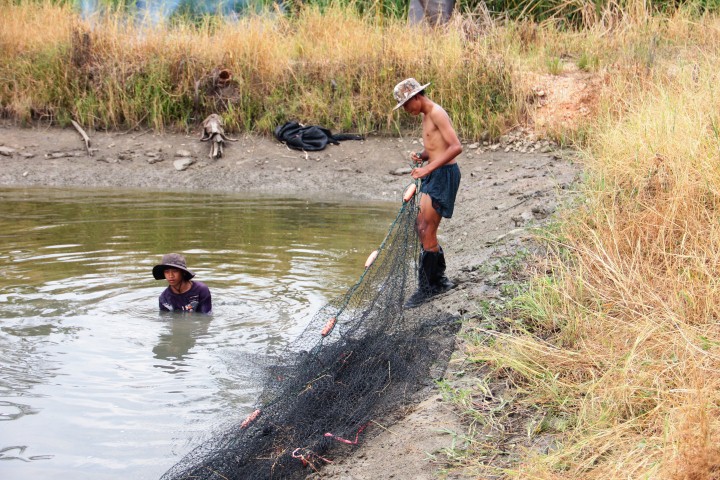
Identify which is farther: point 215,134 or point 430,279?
point 215,134

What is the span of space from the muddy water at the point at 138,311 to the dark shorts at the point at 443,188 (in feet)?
5.31

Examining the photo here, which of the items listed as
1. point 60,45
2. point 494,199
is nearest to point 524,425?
point 494,199

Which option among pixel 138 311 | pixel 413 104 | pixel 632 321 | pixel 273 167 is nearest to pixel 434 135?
pixel 413 104

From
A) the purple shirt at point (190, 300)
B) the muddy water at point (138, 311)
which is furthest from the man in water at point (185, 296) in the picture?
the muddy water at point (138, 311)

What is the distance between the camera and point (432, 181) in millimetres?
7480

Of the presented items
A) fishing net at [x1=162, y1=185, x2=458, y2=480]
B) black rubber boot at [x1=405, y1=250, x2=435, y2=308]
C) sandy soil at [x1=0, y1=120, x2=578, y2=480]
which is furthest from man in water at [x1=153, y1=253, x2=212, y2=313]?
Answer: sandy soil at [x1=0, y1=120, x2=578, y2=480]

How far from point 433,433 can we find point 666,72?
9.03 m

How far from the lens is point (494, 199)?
11.6m

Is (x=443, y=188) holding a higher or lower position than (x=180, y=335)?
higher

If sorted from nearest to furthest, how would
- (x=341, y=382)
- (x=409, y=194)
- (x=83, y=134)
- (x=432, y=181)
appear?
(x=341, y=382) → (x=409, y=194) → (x=432, y=181) → (x=83, y=134)

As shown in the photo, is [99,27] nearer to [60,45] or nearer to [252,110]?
[60,45]

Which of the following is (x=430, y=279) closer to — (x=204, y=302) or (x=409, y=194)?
(x=409, y=194)

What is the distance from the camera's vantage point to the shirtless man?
24.0ft

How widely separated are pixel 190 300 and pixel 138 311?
0.58m
